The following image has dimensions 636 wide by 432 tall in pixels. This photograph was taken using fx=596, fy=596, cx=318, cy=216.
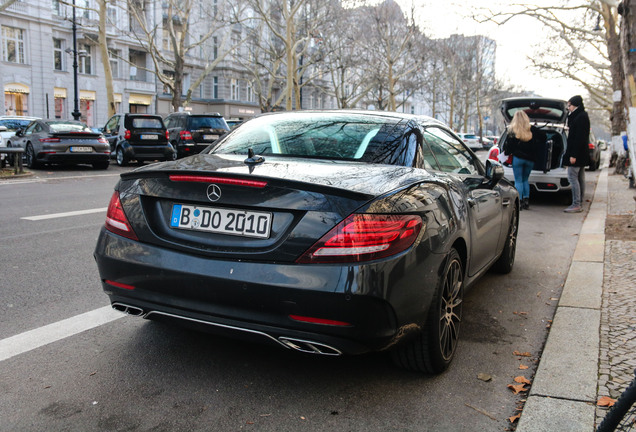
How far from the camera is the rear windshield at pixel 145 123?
1873cm

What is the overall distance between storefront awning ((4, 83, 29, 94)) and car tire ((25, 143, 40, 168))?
87.7 feet

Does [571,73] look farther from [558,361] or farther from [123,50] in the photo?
[558,361]

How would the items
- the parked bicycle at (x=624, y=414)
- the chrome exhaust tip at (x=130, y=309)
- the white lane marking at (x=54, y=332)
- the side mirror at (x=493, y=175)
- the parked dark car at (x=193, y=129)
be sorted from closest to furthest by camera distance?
1. the parked bicycle at (x=624, y=414)
2. the chrome exhaust tip at (x=130, y=309)
3. the white lane marking at (x=54, y=332)
4. the side mirror at (x=493, y=175)
5. the parked dark car at (x=193, y=129)

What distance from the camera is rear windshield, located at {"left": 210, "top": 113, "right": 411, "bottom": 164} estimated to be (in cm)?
371

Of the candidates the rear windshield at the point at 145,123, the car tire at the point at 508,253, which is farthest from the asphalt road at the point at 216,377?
the rear windshield at the point at 145,123

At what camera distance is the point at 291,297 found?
276cm

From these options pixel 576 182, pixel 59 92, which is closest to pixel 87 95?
pixel 59 92

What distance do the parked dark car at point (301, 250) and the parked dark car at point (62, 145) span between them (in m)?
14.4

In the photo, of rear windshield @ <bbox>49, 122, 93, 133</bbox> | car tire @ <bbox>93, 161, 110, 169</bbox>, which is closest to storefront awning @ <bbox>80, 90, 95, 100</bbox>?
rear windshield @ <bbox>49, 122, 93, 133</bbox>

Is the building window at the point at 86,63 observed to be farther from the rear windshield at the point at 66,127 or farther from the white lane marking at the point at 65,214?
the white lane marking at the point at 65,214

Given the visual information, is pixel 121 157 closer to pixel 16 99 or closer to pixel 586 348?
pixel 586 348

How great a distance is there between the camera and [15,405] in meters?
2.89

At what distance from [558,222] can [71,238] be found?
7469mm

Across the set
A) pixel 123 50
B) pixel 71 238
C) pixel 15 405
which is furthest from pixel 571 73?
pixel 15 405
